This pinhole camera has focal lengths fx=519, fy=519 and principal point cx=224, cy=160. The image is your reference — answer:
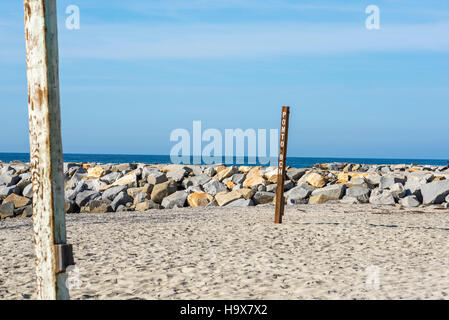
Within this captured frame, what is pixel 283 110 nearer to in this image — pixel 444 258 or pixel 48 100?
pixel 444 258

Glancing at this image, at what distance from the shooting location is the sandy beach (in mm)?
6270

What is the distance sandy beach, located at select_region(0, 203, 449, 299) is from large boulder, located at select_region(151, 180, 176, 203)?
181 inches

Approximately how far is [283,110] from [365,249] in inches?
151

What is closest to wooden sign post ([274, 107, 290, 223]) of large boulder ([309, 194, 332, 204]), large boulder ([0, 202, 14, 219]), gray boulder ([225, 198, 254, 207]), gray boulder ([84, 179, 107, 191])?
gray boulder ([225, 198, 254, 207])

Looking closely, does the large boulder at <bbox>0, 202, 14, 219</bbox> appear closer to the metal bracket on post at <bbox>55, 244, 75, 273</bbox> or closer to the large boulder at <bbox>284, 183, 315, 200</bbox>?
the large boulder at <bbox>284, 183, 315, 200</bbox>

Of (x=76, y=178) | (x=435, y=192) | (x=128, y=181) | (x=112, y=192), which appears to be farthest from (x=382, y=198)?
(x=76, y=178)

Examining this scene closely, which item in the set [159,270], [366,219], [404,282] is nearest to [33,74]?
[159,270]

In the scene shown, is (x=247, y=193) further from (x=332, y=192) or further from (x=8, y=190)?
(x=8, y=190)

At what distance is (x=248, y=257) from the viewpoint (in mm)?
8062

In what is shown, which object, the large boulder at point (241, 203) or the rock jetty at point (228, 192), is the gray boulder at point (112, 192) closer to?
the rock jetty at point (228, 192)

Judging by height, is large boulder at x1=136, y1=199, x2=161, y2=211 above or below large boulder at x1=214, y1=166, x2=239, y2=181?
below

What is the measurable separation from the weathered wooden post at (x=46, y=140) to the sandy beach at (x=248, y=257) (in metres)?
1.93

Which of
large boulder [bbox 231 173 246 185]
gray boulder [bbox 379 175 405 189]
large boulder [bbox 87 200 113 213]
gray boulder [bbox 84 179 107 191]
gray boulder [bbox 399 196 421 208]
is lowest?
large boulder [bbox 87 200 113 213]

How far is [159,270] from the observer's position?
7191mm
